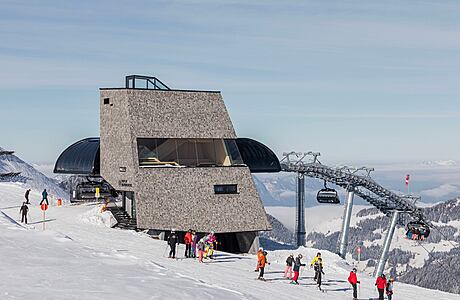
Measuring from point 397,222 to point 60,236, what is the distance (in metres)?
47.3

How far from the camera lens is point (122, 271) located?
98.8 ft

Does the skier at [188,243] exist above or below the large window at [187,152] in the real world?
below

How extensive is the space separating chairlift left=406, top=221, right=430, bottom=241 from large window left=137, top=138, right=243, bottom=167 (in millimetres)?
31134

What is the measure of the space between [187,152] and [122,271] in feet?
68.6

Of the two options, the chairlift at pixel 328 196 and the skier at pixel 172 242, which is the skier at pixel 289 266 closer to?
the skier at pixel 172 242

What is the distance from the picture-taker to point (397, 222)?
3022 inches

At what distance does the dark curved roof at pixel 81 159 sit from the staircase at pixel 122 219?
574 cm

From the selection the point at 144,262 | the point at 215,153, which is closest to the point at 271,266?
the point at 144,262

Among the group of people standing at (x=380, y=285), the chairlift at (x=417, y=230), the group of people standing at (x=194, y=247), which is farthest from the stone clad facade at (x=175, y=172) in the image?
the chairlift at (x=417, y=230)

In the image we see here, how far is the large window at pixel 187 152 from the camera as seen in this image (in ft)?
160

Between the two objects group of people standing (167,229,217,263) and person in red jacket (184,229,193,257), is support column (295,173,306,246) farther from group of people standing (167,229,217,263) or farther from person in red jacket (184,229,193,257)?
person in red jacket (184,229,193,257)

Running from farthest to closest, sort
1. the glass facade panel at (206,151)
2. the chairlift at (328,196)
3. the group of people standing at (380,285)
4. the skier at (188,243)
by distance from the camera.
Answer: the chairlift at (328,196), the glass facade panel at (206,151), the skier at (188,243), the group of people standing at (380,285)

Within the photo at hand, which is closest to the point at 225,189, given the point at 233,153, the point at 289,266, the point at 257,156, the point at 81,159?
the point at 233,153

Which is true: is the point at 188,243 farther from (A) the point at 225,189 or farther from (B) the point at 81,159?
(B) the point at 81,159
